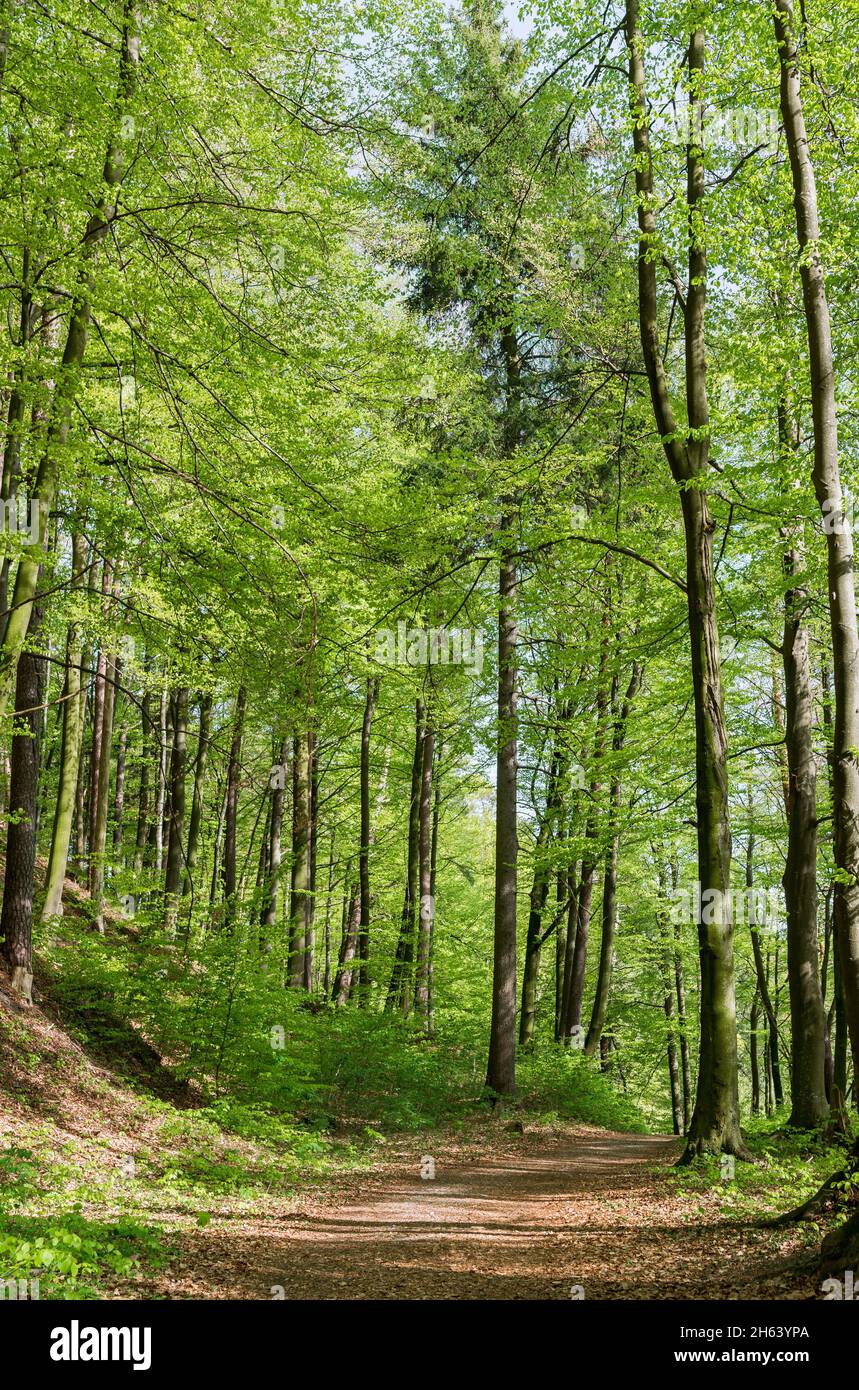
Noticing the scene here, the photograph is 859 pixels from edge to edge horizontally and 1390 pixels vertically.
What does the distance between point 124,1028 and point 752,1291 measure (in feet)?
28.1

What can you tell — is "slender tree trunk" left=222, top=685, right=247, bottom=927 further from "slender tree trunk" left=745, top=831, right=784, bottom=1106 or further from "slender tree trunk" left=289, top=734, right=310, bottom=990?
"slender tree trunk" left=745, top=831, right=784, bottom=1106

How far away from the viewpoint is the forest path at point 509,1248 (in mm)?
5043

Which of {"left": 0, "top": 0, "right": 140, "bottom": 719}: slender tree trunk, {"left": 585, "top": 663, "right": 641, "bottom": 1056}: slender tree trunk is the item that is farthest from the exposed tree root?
{"left": 585, "top": 663, "right": 641, "bottom": 1056}: slender tree trunk

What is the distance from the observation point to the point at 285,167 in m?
8.52

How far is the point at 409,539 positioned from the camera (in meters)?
12.1

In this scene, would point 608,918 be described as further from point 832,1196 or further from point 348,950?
point 832,1196

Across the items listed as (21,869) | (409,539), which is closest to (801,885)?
(409,539)

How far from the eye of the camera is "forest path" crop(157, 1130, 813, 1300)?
5.04 m

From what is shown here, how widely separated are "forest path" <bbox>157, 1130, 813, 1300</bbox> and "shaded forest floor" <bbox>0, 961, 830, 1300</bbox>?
0.07 ft

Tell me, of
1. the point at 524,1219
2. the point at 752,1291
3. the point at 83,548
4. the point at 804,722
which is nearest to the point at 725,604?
the point at 804,722

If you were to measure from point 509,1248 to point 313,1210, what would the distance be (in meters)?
2.22

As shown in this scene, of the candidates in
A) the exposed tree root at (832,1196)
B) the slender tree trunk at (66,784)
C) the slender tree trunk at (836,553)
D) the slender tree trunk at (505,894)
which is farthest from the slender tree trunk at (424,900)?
the slender tree trunk at (836,553)
